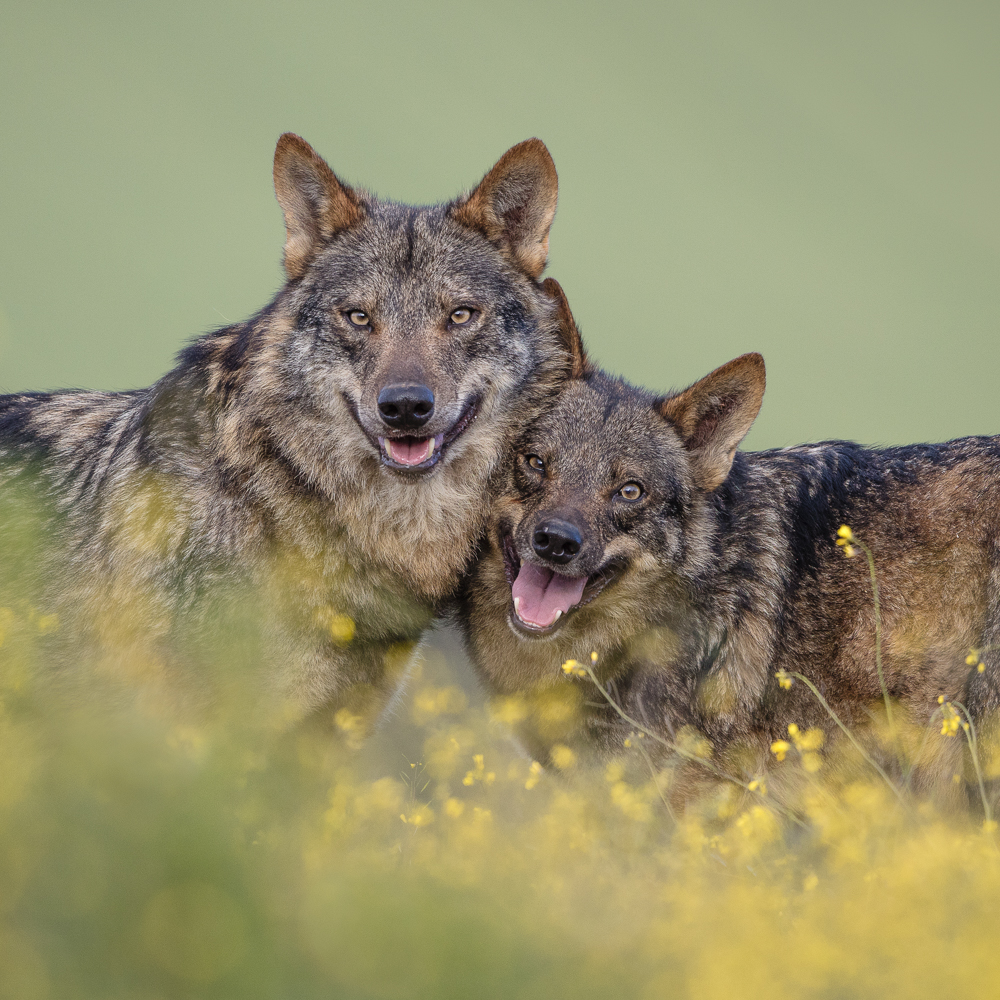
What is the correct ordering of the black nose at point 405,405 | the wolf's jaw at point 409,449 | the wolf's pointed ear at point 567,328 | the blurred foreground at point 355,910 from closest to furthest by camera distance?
the blurred foreground at point 355,910 → the black nose at point 405,405 → the wolf's jaw at point 409,449 → the wolf's pointed ear at point 567,328

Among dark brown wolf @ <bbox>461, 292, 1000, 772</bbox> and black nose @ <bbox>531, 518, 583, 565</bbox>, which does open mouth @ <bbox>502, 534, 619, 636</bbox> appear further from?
black nose @ <bbox>531, 518, 583, 565</bbox>

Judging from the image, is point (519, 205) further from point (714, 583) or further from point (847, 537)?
point (847, 537)

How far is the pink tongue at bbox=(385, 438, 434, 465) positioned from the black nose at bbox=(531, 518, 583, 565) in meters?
0.61

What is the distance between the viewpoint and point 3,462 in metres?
4.64

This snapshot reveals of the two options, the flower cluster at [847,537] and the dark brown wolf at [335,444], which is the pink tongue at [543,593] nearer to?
the dark brown wolf at [335,444]

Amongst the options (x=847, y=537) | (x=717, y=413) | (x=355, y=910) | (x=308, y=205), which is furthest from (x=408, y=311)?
(x=355, y=910)

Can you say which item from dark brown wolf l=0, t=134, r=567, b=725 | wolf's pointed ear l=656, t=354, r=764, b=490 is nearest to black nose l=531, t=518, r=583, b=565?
dark brown wolf l=0, t=134, r=567, b=725

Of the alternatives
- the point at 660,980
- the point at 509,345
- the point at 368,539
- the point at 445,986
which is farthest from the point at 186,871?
the point at 509,345

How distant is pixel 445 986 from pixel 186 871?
1.73 feet

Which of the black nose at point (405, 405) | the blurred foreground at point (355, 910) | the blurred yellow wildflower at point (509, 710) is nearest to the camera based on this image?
the blurred foreground at point (355, 910)

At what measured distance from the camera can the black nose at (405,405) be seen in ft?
11.8

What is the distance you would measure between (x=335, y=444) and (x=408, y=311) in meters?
0.69

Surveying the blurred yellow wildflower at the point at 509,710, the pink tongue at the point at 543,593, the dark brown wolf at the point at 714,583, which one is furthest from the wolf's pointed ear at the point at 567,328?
the blurred yellow wildflower at the point at 509,710

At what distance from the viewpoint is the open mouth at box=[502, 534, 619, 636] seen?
3.98m
